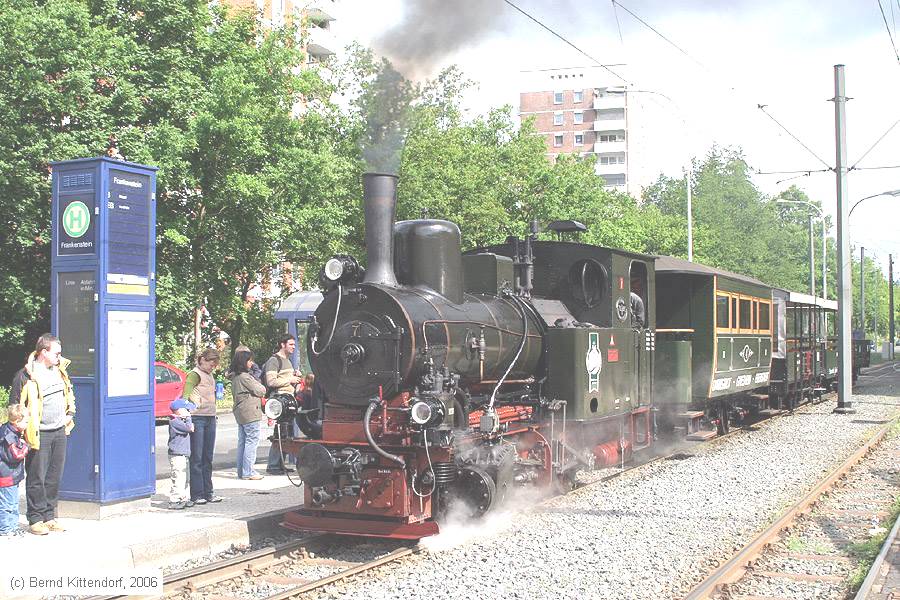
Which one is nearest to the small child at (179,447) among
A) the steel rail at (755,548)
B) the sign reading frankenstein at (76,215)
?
the sign reading frankenstein at (76,215)

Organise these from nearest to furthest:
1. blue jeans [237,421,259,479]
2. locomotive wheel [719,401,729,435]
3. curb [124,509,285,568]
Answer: curb [124,509,285,568], blue jeans [237,421,259,479], locomotive wheel [719,401,729,435]

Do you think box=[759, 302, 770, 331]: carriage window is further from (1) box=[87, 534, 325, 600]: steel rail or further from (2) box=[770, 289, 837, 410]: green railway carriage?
(1) box=[87, 534, 325, 600]: steel rail

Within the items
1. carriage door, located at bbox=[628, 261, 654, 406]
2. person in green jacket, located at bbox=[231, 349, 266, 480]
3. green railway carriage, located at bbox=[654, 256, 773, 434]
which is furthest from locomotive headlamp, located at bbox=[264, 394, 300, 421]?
green railway carriage, located at bbox=[654, 256, 773, 434]

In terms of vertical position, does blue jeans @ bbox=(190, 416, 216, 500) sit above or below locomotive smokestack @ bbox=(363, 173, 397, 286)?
below

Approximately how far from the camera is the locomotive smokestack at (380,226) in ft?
27.6

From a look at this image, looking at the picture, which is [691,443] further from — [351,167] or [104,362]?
[351,167]

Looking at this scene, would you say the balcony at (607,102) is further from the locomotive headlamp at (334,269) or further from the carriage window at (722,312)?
the locomotive headlamp at (334,269)

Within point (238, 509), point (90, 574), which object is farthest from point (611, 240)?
point (90, 574)

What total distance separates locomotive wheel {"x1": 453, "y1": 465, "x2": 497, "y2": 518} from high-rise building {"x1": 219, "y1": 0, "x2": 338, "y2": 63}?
16.8 meters

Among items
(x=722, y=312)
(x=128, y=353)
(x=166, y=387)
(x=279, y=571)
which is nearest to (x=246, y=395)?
(x=128, y=353)

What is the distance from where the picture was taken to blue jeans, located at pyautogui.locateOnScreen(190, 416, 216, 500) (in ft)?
31.0

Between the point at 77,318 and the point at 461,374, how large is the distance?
3.81 m

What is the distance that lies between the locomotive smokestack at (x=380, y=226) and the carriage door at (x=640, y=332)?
4.43 m

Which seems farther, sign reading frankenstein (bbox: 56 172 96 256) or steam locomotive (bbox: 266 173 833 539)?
sign reading frankenstein (bbox: 56 172 96 256)
